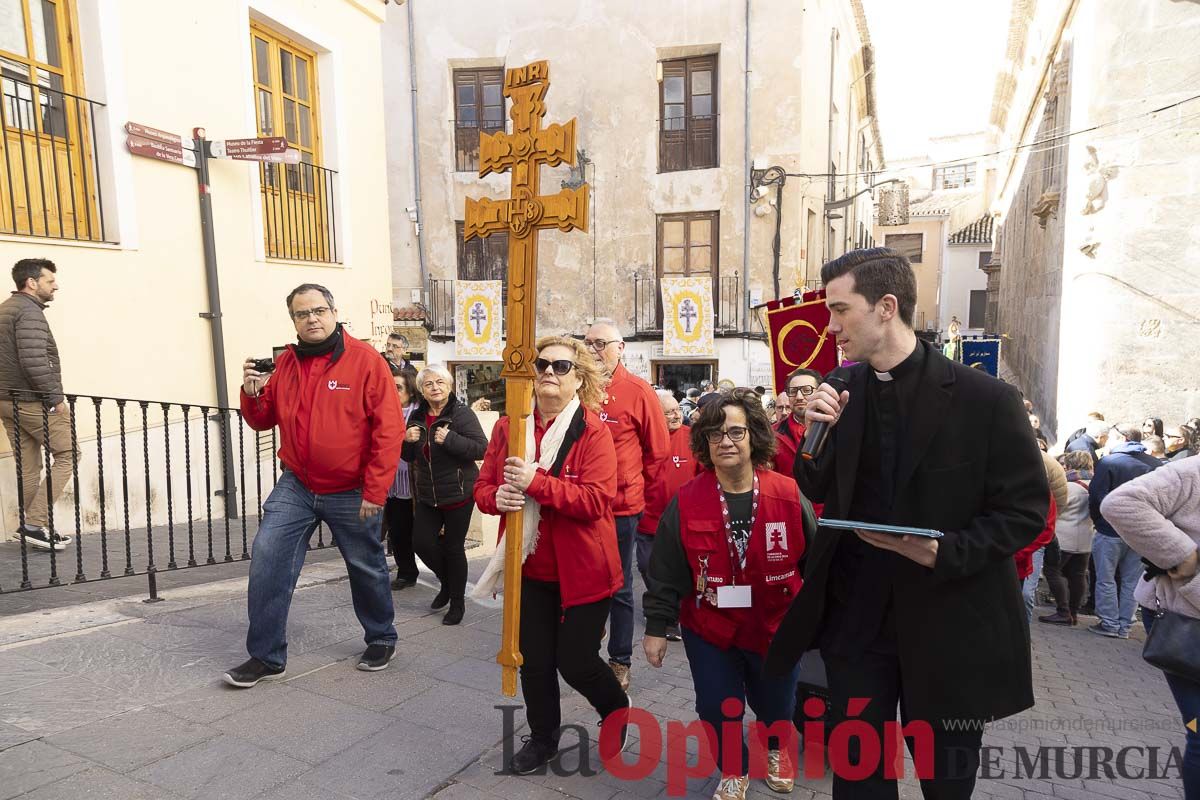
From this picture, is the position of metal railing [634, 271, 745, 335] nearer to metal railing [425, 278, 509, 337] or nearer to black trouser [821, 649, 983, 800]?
metal railing [425, 278, 509, 337]

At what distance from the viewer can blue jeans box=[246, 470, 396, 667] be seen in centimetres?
388

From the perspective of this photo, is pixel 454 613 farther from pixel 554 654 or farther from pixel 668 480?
pixel 554 654

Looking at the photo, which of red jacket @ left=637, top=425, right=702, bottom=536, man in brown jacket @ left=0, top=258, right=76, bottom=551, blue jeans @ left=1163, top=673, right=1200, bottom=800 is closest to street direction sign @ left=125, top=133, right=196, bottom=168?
man in brown jacket @ left=0, top=258, right=76, bottom=551

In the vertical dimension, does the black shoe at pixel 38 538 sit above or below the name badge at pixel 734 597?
below

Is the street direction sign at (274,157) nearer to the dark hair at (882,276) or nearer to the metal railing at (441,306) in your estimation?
the dark hair at (882,276)

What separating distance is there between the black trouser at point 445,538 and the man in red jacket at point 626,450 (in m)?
1.23

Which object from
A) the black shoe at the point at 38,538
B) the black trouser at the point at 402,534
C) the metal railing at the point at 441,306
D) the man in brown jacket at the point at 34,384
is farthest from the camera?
the metal railing at the point at 441,306

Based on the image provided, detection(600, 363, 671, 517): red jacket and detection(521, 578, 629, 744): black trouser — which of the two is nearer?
detection(521, 578, 629, 744): black trouser

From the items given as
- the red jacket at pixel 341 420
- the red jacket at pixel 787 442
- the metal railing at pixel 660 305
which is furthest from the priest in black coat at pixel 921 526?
the metal railing at pixel 660 305

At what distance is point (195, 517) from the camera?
7.89 metres

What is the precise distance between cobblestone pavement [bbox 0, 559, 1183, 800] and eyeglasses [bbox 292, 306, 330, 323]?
190 centimetres

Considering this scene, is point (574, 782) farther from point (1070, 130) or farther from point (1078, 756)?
point (1070, 130)

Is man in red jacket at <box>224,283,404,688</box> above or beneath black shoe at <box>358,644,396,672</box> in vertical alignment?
above

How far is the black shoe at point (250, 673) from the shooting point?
12.5ft
